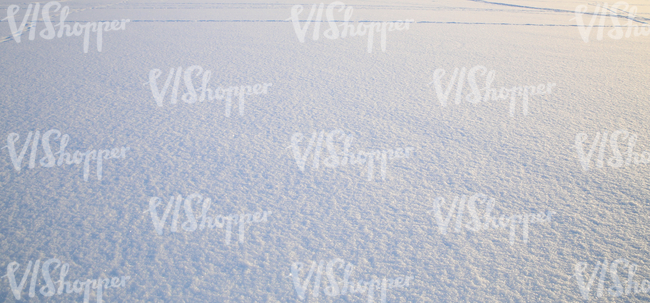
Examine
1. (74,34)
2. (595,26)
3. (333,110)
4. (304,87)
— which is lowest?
(333,110)

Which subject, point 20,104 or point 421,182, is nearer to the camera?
point 421,182

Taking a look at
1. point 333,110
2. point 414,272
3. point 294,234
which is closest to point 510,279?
point 414,272

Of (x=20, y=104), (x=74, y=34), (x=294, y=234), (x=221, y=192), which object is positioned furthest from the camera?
A: (x=74, y=34)

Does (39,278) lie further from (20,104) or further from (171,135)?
(20,104)

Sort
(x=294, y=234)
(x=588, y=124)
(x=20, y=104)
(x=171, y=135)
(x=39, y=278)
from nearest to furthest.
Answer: (x=39, y=278), (x=294, y=234), (x=171, y=135), (x=588, y=124), (x=20, y=104)

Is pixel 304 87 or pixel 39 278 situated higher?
pixel 304 87

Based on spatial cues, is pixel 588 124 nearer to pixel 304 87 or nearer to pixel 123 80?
pixel 304 87

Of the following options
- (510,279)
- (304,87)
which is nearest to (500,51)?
(304,87)
